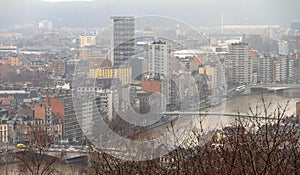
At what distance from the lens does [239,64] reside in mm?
9867

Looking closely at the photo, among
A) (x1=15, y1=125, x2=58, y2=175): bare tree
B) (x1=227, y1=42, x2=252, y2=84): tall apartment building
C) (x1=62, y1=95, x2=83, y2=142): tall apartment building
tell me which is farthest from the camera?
(x1=227, y1=42, x2=252, y2=84): tall apartment building

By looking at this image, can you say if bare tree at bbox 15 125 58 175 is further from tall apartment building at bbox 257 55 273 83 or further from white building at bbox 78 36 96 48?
tall apartment building at bbox 257 55 273 83

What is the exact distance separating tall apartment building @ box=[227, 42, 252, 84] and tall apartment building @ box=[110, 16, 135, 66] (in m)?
2.18

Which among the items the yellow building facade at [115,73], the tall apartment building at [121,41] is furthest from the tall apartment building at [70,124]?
the tall apartment building at [121,41]

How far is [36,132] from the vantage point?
5355 mm

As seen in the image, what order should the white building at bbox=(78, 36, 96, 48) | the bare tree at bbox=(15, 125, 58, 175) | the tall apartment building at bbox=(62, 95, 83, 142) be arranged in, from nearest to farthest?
the bare tree at bbox=(15, 125, 58, 175), the tall apartment building at bbox=(62, 95, 83, 142), the white building at bbox=(78, 36, 96, 48)

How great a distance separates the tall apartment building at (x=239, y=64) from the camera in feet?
29.6

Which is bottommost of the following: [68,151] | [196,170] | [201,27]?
[68,151]

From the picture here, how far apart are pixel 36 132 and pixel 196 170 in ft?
13.2

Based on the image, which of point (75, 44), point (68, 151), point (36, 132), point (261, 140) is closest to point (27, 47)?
point (75, 44)

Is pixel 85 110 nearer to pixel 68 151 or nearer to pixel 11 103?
pixel 68 151

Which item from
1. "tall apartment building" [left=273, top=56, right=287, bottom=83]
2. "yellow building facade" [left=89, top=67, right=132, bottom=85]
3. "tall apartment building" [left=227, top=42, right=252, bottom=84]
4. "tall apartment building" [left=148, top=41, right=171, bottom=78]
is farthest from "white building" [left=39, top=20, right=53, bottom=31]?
"tall apartment building" [left=148, top=41, right=171, bottom=78]

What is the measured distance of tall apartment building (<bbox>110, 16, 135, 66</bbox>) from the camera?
5.39 meters

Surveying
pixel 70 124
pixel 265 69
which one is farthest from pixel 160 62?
pixel 265 69
